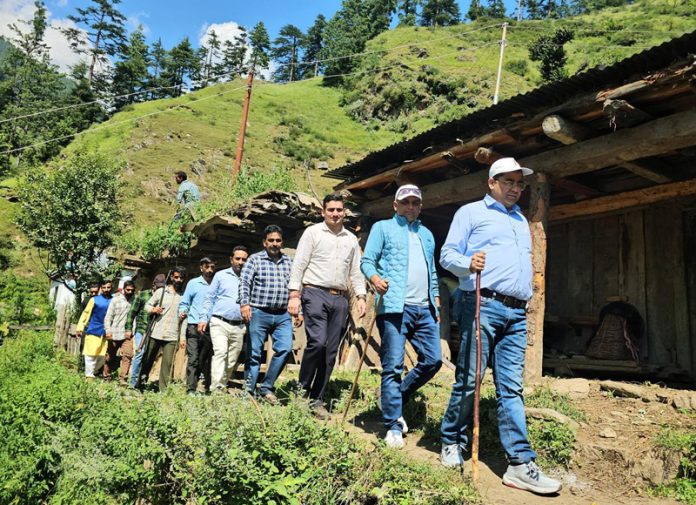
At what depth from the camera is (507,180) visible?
12.5 ft

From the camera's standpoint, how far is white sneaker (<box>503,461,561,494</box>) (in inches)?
125

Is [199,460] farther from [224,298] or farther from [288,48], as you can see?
[288,48]

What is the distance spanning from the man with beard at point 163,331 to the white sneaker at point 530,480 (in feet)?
16.9

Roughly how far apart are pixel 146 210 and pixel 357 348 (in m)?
26.0

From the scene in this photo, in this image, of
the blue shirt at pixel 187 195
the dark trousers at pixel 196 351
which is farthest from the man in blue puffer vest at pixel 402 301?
the blue shirt at pixel 187 195

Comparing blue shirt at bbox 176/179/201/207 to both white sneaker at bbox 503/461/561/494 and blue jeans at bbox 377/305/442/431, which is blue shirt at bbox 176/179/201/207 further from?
white sneaker at bbox 503/461/561/494

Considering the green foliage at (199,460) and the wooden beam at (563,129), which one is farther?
the wooden beam at (563,129)

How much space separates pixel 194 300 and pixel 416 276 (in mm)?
3862

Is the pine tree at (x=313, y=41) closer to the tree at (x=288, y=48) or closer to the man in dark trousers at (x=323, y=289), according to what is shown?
the tree at (x=288, y=48)

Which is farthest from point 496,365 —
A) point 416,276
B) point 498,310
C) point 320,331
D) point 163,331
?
point 163,331

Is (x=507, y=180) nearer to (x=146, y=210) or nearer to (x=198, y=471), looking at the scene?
(x=198, y=471)

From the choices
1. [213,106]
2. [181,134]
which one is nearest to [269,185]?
[181,134]

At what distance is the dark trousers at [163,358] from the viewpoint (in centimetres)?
721

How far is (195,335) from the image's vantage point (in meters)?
6.93
